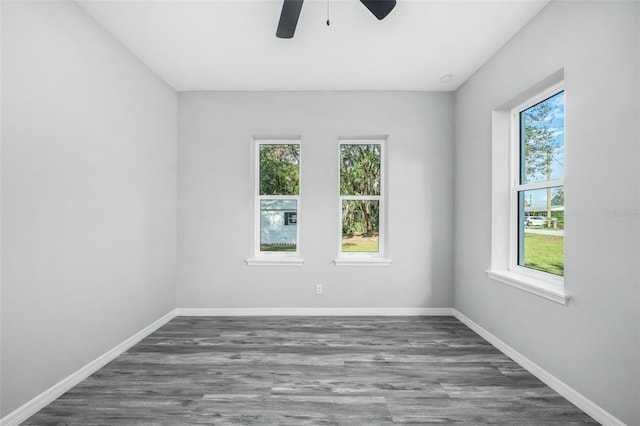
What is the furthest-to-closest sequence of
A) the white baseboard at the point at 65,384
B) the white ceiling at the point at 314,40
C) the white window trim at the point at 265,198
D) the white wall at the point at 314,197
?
the white window trim at the point at 265,198 < the white wall at the point at 314,197 < the white ceiling at the point at 314,40 < the white baseboard at the point at 65,384

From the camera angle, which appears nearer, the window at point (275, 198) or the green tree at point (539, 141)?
the green tree at point (539, 141)

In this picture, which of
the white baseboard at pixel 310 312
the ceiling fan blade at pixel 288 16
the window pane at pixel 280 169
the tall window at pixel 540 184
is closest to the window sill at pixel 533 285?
the tall window at pixel 540 184

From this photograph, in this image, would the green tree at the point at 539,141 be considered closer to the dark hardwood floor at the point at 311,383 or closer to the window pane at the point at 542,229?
the window pane at the point at 542,229

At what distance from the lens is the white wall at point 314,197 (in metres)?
3.42

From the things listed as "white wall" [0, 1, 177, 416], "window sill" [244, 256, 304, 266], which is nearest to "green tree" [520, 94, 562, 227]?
"window sill" [244, 256, 304, 266]

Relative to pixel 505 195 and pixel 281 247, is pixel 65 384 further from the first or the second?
pixel 505 195

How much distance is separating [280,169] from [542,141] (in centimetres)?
260

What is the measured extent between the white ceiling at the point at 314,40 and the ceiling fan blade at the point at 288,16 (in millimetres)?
242

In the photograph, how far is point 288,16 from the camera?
1.83 m

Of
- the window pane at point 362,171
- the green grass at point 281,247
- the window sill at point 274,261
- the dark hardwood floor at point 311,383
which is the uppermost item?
the window pane at point 362,171

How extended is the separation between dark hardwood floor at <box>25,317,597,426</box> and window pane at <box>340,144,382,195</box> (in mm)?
1638

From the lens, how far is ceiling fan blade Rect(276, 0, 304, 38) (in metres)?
1.74

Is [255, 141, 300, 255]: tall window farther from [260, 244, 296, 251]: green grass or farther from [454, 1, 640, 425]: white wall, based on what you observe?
[454, 1, 640, 425]: white wall

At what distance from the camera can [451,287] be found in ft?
11.3
